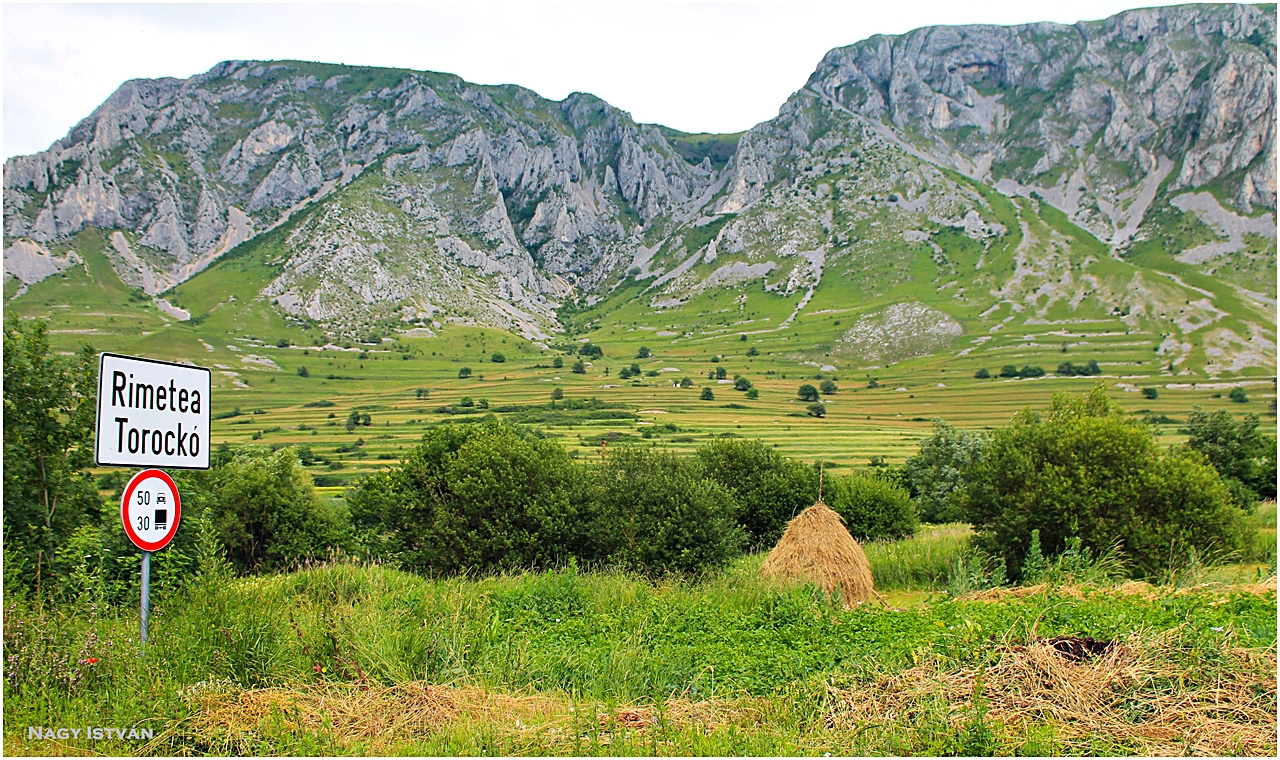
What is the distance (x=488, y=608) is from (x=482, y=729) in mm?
3863

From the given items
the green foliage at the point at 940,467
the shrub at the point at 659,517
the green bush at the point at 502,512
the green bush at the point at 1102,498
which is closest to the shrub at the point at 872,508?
the shrub at the point at 659,517

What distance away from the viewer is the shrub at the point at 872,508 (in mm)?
29984

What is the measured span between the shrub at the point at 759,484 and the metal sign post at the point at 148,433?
26069 millimetres

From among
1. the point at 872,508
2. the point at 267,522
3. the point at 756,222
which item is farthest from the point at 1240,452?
the point at 756,222

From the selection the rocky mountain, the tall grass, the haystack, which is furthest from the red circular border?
the rocky mountain

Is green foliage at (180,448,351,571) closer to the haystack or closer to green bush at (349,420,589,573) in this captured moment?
green bush at (349,420,589,573)

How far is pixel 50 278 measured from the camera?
154625 millimetres

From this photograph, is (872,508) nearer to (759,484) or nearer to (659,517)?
(759,484)

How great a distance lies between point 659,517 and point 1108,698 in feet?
53.9

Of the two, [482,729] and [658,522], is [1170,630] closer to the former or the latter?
[482,729]

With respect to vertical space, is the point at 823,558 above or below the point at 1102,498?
below

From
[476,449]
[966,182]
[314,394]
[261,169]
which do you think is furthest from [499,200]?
[476,449]

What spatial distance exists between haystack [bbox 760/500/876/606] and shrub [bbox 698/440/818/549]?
54.2 ft

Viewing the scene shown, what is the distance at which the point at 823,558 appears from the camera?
12852mm
